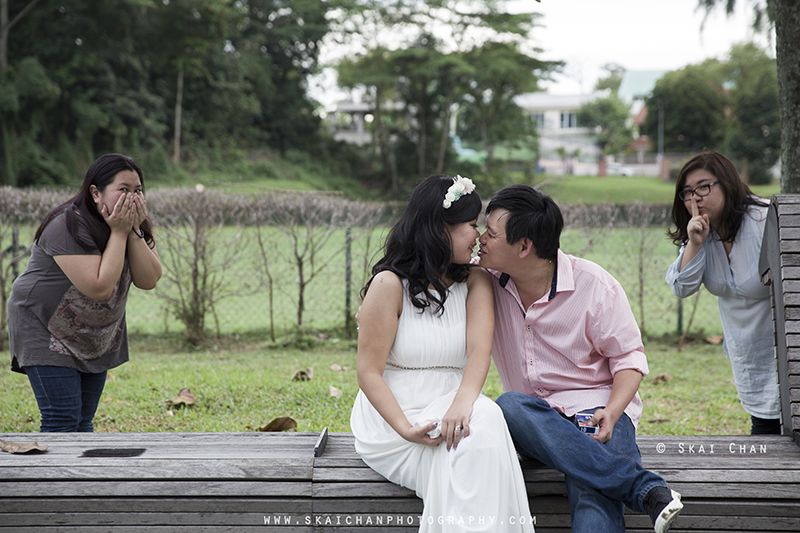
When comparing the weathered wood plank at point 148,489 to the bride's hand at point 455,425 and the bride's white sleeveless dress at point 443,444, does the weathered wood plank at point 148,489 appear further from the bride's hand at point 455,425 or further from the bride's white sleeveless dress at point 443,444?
the bride's hand at point 455,425

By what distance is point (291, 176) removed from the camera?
30234 mm

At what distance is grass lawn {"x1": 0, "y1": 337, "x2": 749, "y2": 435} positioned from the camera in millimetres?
4129

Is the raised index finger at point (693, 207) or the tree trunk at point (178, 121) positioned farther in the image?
the tree trunk at point (178, 121)

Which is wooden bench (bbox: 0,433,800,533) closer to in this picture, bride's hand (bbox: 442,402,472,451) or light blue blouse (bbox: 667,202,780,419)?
bride's hand (bbox: 442,402,472,451)

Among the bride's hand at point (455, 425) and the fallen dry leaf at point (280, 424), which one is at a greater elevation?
the bride's hand at point (455, 425)

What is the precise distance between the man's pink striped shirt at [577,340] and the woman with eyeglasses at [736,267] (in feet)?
2.27

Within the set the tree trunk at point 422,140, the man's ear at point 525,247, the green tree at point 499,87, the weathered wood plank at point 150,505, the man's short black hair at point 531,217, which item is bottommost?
the weathered wood plank at point 150,505

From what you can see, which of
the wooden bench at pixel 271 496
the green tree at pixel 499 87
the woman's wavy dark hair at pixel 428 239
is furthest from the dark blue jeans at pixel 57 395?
the green tree at pixel 499 87

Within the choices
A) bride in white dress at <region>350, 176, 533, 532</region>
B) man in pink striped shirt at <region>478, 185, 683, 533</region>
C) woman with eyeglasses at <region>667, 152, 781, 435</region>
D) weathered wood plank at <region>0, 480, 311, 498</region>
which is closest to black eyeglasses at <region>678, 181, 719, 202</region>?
woman with eyeglasses at <region>667, 152, 781, 435</region>

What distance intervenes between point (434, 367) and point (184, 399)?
268 cm

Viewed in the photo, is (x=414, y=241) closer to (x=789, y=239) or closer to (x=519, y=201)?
(x=519, y=201)

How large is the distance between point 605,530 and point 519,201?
1.12m

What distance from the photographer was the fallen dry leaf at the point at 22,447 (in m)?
2.30

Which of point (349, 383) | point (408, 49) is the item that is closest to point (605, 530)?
point (349, 383)
